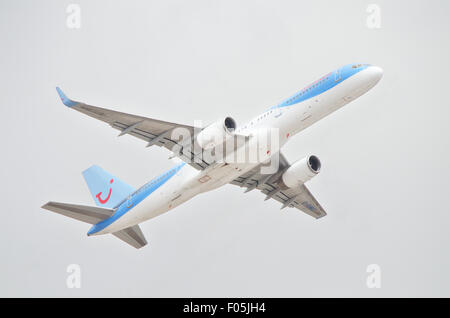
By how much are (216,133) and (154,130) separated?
418 cm

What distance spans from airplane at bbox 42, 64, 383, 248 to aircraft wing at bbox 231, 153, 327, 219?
0.10 m

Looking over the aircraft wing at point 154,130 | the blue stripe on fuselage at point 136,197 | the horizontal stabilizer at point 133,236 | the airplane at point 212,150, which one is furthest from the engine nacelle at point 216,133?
the horizontal stabilizer at point 133,236

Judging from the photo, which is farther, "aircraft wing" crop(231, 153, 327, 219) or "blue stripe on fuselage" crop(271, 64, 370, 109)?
"aircraft wing" crop(231, 153, 327, 219)

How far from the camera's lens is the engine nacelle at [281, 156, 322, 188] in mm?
37625

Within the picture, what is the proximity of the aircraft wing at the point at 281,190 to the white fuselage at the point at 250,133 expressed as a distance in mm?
5430

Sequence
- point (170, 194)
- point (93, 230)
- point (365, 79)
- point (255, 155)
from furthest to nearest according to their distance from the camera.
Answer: point (93, 230) < point (170, 194) < point (255, 155) < point (365, 79)

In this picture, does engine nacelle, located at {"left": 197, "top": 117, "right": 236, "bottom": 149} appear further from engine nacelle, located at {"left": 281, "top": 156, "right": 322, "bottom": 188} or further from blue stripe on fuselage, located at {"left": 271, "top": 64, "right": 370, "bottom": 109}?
engine nacelle, located at {"left": 281, "top": 156, "right": 322, "bottom": 188}

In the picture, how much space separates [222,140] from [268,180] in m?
9.64

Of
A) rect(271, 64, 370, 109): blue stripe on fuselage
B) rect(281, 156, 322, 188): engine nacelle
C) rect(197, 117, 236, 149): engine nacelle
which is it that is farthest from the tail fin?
rect(271, 64, 370, 109): blue stripe on fuselage

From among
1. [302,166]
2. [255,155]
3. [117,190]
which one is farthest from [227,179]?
[117,190]

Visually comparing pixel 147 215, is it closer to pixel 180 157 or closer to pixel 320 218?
pixel 180 157

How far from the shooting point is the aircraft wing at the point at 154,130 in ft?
107

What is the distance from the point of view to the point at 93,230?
38.6m

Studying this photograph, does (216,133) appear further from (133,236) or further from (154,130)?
(133,236)
